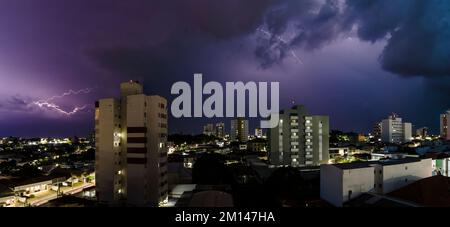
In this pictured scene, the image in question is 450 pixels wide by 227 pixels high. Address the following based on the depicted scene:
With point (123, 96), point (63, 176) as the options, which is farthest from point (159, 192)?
point (63, 176)

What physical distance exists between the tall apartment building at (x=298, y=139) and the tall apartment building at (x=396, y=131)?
48.9 m

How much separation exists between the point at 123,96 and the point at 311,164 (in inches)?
873

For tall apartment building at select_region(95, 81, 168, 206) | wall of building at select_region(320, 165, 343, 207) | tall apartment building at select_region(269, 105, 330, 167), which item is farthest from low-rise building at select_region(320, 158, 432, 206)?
tall apartment building at select_region(269, 105, 330, 167)

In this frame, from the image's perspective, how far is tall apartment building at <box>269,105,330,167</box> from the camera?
31.2 metres

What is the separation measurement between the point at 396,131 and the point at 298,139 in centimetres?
5302

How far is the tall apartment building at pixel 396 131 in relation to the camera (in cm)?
7144

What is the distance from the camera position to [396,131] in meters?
72.3

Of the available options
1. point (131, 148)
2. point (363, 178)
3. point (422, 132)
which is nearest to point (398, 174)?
point (363, 178)

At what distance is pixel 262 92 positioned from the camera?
50.0 ft

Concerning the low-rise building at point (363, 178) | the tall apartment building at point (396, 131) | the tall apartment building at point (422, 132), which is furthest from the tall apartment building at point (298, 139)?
the tall apartment building at point (422, 132)

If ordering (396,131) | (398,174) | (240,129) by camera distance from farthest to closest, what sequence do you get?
(240,129)
(396,131)
(398,174)

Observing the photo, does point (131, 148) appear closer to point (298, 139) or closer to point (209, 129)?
point (298, 139)
